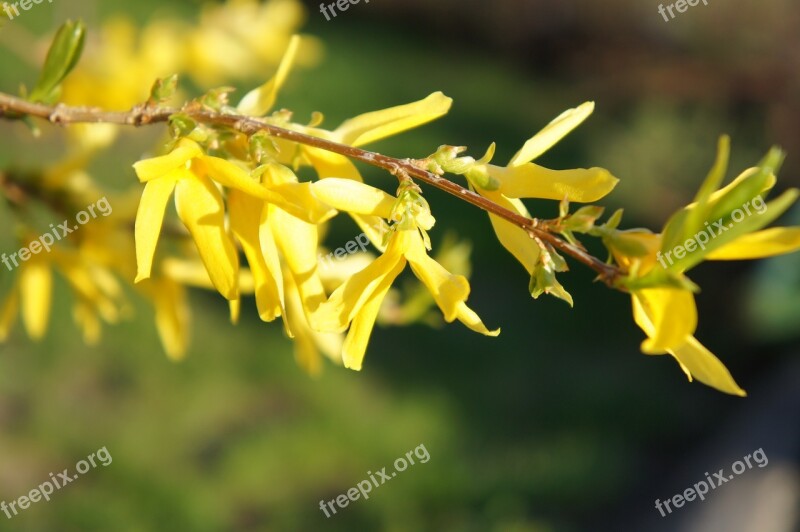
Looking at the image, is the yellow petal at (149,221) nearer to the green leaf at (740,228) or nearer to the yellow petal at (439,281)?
the yellow petal at (439,281)

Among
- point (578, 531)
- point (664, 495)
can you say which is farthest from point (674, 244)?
point (664, 495)

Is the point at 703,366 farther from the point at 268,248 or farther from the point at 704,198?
the point at 268,248

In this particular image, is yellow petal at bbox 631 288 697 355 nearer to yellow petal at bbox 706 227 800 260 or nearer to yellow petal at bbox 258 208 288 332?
yellow petal at bbox 706 227 800 260

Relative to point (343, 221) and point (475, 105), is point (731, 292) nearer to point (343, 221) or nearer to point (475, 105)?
point (343, 221)

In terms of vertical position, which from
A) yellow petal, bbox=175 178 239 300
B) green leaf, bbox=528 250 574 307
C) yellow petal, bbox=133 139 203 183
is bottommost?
green leaf, bbox=528 250 574 307

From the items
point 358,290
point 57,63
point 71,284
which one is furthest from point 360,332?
point 71,284

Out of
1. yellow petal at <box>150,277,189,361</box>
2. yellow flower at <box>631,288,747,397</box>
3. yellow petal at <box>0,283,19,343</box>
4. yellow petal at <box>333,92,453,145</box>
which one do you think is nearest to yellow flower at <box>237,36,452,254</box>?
yellow petal at <box>333,92,453,145</box>
